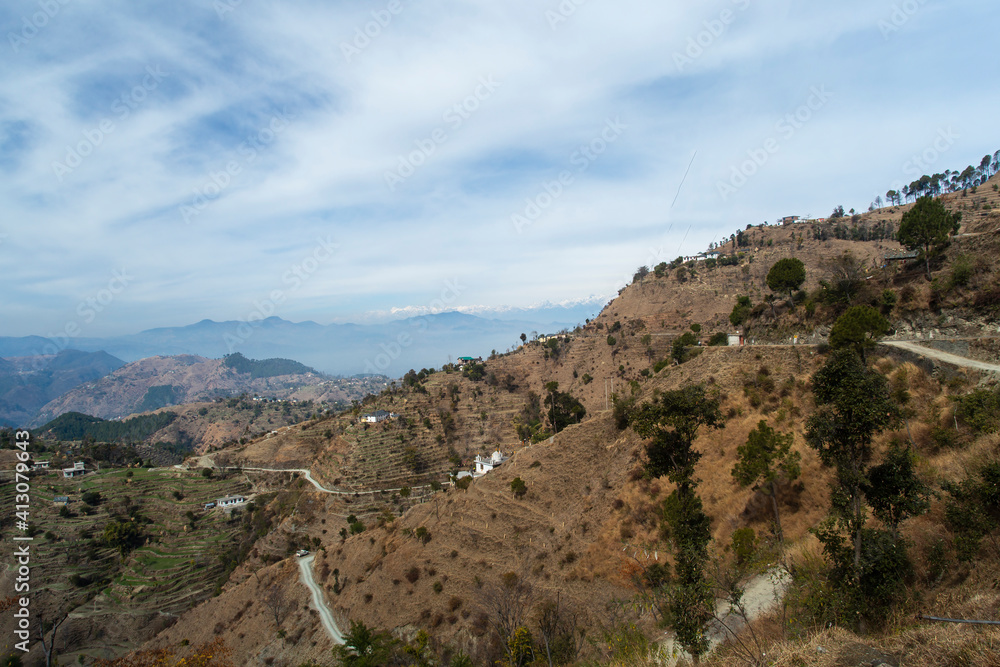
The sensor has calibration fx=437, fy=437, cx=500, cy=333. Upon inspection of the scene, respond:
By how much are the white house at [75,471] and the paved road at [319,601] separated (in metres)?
48.5

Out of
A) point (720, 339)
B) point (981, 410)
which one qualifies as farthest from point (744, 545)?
point (720, 339)

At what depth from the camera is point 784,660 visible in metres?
7.68

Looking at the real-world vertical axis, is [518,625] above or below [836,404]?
below

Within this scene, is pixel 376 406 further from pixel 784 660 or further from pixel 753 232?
pixel 753 232

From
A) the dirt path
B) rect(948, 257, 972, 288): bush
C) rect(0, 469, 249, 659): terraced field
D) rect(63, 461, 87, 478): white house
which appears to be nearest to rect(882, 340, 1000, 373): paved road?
rect(948, 257, 972, 288): bush

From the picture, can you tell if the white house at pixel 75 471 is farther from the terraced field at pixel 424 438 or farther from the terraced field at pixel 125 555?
the terraced field at pixel 424 438

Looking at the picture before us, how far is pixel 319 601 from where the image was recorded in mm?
33031

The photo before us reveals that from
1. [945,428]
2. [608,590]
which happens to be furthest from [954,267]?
[608,590]

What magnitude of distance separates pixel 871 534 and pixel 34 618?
65.0 m

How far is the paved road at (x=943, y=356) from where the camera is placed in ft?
54.6

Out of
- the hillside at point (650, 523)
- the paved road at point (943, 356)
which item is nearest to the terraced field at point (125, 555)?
the hillside at point (650, 523)

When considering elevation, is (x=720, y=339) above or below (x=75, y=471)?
above

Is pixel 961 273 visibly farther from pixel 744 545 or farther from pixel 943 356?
pixel 744 545

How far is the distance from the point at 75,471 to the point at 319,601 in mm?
58714
